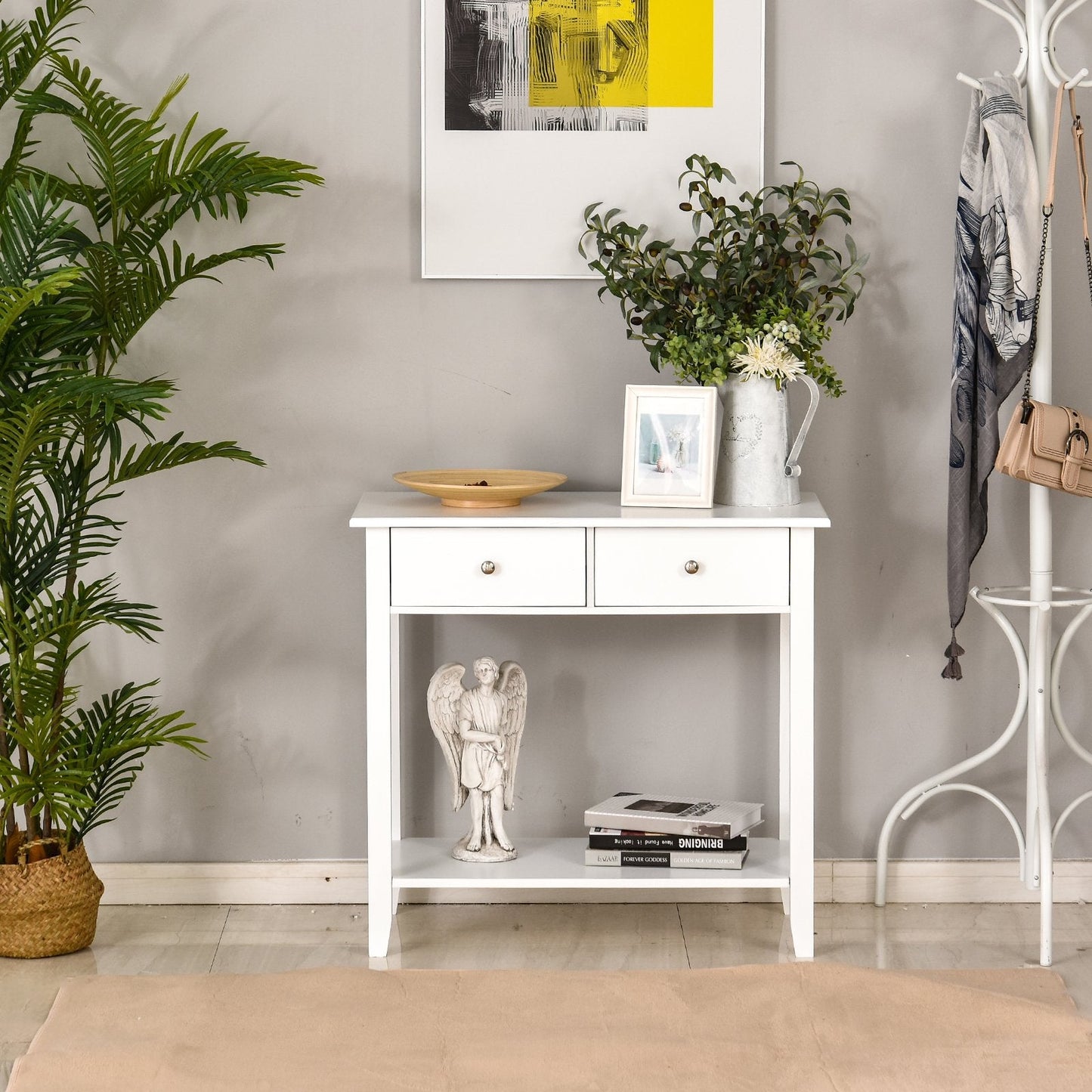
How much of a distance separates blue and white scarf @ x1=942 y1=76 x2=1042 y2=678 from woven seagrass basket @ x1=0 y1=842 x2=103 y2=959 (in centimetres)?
174

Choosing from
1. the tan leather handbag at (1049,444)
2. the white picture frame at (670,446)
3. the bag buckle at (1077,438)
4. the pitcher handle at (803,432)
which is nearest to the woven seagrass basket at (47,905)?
the white picture frame at (670,446)

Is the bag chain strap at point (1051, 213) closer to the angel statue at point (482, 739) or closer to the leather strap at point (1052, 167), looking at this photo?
the leather strap at point (1052, 167)

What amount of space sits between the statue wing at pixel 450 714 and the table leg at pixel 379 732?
0.13m

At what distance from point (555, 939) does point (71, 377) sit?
1.40 meters

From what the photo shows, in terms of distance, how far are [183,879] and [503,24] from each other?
1.88m

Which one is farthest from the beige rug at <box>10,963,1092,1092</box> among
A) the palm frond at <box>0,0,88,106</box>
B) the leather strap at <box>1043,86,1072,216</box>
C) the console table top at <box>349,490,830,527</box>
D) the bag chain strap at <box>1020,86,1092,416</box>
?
the palm frond at <box>0,0,88,106</box>

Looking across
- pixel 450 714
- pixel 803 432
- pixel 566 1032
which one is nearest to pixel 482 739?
pixel 450 714

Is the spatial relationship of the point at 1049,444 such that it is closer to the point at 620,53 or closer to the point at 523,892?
the point at 620,53

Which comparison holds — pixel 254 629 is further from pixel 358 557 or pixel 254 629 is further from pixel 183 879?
pixel 183 879

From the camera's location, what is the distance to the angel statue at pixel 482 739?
2584mm

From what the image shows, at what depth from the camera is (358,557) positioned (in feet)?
9.18

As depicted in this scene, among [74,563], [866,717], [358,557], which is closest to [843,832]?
[866,717]

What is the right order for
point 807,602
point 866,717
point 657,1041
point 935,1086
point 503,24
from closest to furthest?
point 935,1086, point 657,1041, point 807,602, point 503,24, point 866,717

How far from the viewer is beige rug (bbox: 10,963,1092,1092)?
2021 mm
